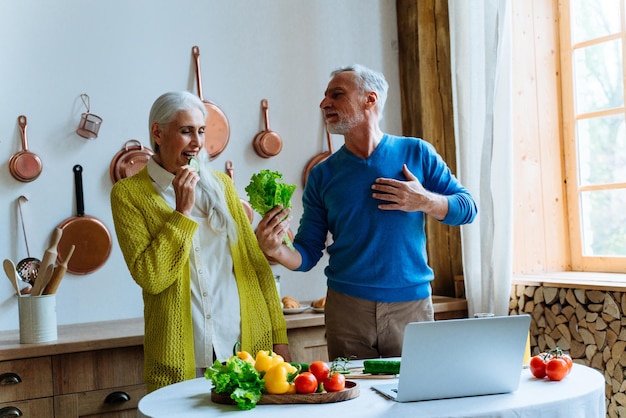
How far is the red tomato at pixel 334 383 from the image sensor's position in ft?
6.05

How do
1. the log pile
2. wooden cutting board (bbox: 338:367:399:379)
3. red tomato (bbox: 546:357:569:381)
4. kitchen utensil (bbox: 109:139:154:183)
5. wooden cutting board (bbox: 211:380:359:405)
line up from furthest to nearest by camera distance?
kitchen utensil (bbox: 109:139:154:183), the log pile, wooden cutting board (bbox: 338:367:399:379), red tomato (bbox: 546:357:569:381), wooden cutting board (bbox: 211:380:359:405)

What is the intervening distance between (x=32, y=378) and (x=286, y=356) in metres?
0.92

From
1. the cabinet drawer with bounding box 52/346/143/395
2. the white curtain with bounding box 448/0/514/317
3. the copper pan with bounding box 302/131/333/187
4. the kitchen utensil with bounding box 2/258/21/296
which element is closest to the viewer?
the cabinet drawer with bounding box 52/346/143/395

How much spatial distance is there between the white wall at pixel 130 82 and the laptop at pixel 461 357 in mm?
2009

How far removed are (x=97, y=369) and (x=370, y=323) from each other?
1.06m

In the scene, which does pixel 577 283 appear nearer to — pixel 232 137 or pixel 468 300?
pixel 468 300

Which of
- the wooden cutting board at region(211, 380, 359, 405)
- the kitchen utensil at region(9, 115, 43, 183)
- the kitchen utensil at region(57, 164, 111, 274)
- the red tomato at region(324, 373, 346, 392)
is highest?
the kitchen utensil at region(9, 115, 43, 183)

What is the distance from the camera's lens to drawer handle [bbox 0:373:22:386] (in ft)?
8.75

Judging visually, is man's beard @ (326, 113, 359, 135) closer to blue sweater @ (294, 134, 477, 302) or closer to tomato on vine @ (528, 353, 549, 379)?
blue sweater @ (294, 134, 477, 302)

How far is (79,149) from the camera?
338 cm

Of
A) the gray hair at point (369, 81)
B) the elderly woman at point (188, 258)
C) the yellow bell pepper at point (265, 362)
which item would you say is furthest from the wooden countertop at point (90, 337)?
the yellow bell pepper at point (265, 362)

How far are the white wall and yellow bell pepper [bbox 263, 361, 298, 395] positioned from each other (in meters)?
1.76

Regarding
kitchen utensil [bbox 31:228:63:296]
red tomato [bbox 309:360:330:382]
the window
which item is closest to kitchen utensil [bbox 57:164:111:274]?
kitchen utensil [bbox 31:228:63:296]

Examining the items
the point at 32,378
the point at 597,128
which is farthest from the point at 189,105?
the point at 597,128
